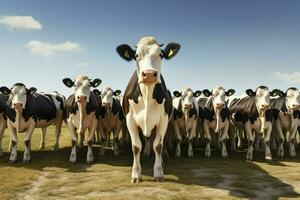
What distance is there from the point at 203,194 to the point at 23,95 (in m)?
→ 8.13

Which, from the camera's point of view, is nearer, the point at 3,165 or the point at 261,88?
the point at 3,165

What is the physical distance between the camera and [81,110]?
13648 millimetres

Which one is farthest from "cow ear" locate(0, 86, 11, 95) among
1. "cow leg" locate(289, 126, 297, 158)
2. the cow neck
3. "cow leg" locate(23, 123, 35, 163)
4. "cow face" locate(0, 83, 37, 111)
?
"cow leg" locate(289, 126, 297, 158)

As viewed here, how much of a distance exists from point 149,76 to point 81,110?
5.23 meters

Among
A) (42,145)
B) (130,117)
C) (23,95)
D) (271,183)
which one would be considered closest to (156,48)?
(130,117)

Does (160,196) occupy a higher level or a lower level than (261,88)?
lower

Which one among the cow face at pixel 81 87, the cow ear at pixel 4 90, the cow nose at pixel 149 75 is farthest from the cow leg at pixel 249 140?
the cow ear at pixel 4 90

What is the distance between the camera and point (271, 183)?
10.2 m

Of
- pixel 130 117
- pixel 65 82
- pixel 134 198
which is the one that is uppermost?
pixel 65 82

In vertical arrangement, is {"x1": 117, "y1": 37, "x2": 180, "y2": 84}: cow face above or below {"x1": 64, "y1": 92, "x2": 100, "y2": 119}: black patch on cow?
above

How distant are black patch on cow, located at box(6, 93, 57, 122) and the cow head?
10057mm

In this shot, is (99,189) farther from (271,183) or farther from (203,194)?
(271,183)

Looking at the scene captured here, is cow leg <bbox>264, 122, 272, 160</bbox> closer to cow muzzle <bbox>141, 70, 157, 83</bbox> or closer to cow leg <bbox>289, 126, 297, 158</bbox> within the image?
cow leg <bbox>289, 126, 297, 158</bbox>

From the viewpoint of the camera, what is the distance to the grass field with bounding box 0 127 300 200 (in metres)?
9.05
